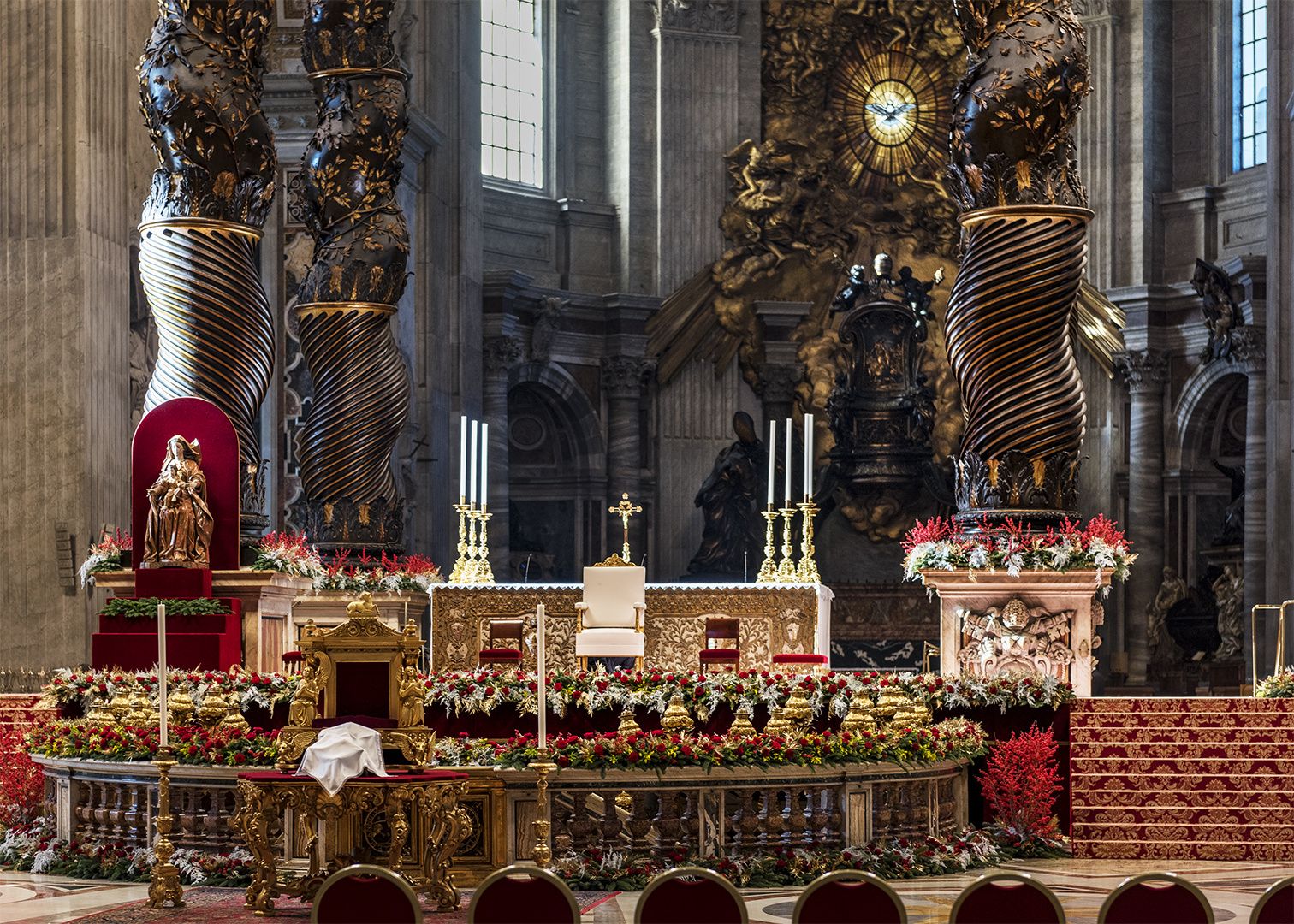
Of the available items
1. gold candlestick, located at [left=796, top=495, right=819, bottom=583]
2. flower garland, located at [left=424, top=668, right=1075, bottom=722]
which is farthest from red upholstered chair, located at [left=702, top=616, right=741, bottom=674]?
flower garland, located at [left=424, top=668, right=1075, bottom=722]

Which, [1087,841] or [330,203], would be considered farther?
[330,203]

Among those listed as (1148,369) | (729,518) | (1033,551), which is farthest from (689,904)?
(1148,369)

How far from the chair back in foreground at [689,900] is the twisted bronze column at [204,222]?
871cm

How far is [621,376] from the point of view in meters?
27.8

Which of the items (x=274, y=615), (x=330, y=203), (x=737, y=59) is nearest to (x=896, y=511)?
(x=737, y=59)

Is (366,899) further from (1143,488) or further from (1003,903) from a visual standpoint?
(1143,488)

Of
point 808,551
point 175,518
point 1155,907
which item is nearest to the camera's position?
point 1155,907

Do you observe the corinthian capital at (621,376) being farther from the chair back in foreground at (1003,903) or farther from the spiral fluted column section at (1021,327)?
the chair back in foreground at (1003,903)

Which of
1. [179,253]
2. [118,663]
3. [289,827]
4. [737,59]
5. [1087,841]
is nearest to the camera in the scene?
[289,827]

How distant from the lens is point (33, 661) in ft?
55.7

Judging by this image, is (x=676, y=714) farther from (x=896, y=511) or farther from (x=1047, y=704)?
(x=896, y=511)

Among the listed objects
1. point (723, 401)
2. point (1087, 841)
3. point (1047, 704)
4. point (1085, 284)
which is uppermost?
point (1085, 284)

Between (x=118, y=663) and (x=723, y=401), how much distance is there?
17.4m

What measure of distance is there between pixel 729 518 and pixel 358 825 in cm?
1896
